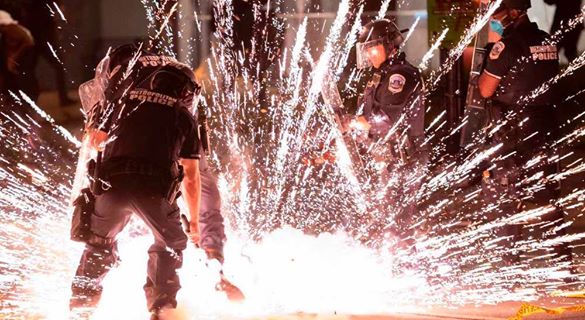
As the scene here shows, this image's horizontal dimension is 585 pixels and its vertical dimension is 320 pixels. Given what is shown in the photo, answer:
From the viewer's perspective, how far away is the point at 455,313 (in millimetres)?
6047

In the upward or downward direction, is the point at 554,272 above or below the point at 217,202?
below

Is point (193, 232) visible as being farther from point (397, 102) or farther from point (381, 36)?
point (381, 36)

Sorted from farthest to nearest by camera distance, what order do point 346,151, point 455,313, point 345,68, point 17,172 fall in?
1. point 345,68
2. point 17,172
3. point 346,151
4. point 455,313

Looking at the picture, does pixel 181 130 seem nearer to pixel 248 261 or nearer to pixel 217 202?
pixel 217 202

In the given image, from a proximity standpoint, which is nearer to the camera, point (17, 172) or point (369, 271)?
point (369, 271)

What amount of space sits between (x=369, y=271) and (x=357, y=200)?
4.32 feet

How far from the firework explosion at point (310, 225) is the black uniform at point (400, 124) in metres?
0.04

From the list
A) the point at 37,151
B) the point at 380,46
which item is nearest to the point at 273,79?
the point at 37,151

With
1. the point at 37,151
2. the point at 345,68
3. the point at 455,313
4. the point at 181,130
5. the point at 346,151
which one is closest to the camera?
the point at 181,130

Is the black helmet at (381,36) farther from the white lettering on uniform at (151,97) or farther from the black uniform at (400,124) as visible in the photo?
the white lettering on uniform at (151,97)

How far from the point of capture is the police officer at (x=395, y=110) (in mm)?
7195

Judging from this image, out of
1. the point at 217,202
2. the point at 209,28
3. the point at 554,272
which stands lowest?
the point at 554,272

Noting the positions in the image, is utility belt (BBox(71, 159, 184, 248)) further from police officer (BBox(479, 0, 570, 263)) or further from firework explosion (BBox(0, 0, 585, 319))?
police officer (BBox(479, 0, 570, 263))

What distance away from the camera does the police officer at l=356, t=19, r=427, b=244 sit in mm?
7195
